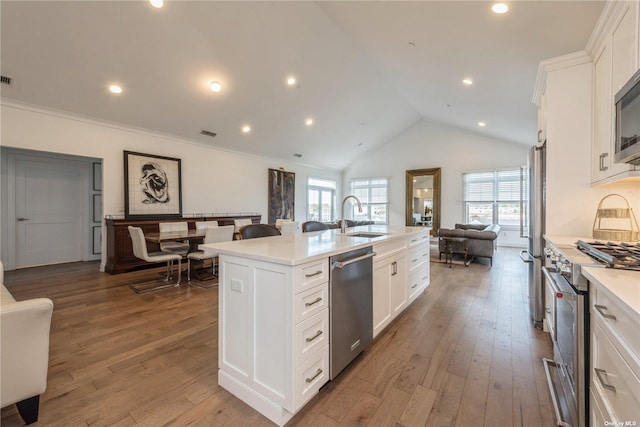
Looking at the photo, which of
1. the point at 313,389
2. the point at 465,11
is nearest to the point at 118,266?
the point at 313,389

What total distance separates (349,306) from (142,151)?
17.6ft

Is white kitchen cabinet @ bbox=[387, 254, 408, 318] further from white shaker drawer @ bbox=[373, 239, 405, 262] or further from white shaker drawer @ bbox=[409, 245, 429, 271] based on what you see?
white shaker drawer @ bbox=[409, 245, 429, 271]

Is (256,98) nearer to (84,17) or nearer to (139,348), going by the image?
(84,17)

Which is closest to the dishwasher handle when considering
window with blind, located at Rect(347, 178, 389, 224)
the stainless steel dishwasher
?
the stainless steel dishwasher

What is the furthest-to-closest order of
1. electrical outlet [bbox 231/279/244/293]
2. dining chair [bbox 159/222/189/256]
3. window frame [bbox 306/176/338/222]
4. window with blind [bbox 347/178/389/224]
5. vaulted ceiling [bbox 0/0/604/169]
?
window with blind [bbox 347/178/389/224] < window frame [bbox 306/176/338/222] < dining chair [bbox 159/222/189/256] < vaulted ceiling [bbox 0/0/604/169] < electrical outlet [bbox 231/279/244/293]

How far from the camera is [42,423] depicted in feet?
4.70

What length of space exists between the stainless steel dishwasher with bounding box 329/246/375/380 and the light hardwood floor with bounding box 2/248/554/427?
17cm

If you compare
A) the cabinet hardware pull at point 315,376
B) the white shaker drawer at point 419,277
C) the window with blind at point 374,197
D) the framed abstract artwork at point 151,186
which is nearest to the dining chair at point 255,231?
the cabinet hardware pull at point 315,376

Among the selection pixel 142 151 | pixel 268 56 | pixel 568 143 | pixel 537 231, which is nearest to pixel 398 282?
pixel 537 231

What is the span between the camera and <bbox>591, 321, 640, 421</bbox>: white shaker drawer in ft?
2.65

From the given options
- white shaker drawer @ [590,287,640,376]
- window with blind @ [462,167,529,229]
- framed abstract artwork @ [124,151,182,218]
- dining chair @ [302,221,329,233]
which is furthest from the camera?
window with blind @ [462,167,529,229]

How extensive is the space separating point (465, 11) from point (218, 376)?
3791 mm

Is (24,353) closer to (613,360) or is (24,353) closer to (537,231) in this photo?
(613,360)

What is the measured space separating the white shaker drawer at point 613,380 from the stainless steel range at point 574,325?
52 mm
